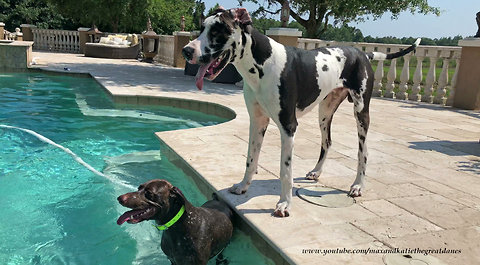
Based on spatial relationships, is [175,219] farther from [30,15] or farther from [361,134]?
[30,15]

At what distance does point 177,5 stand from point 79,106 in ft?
100

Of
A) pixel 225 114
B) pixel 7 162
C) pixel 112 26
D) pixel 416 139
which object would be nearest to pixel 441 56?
pixel 416 139

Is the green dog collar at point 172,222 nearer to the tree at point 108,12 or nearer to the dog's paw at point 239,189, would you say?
the dog's paw at point 239,189

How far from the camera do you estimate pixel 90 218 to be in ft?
14.4

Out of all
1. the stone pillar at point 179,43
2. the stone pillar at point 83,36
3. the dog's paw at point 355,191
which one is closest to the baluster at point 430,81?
the dog's paw at point 355,191

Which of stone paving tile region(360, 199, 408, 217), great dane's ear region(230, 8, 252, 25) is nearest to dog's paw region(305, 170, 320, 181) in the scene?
stone paving tile region(360, 199, 408, 217)

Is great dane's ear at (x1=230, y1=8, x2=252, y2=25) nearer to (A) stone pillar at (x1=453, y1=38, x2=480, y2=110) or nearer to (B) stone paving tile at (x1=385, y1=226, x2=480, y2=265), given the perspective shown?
(B) stone paving tile at (x1=385, y1=226, x2=480, y2=265)

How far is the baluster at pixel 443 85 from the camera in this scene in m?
10.8

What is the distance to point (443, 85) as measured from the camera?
36.1 ft

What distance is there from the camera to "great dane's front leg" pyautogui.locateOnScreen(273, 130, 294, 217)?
345cm

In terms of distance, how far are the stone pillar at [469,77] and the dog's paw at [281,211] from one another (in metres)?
8.67

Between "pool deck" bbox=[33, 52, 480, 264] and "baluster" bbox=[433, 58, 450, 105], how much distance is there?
2446 mm

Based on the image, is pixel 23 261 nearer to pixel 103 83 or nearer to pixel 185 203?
pixel 185 203

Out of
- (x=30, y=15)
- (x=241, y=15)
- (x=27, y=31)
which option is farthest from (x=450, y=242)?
(x=30, y=15)
